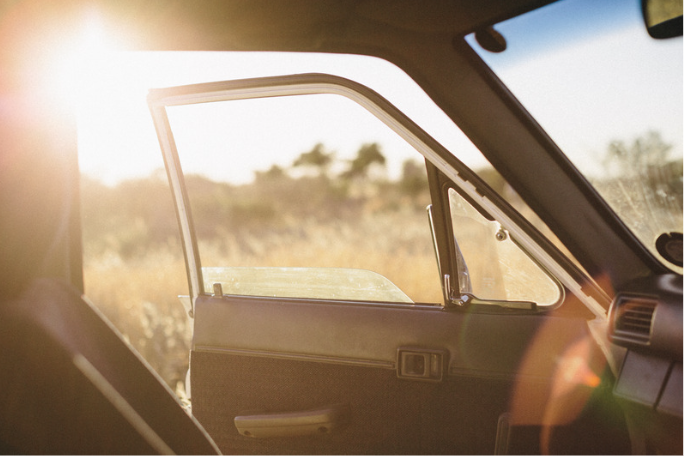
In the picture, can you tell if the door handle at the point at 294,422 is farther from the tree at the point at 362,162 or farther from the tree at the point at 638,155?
the tree at the point at 362,162

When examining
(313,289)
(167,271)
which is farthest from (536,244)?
(167,271)

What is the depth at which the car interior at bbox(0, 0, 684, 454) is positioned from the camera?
106 cm

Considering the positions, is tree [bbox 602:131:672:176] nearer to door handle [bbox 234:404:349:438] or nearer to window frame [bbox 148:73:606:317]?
window frame [bbox 148:73:606:317]

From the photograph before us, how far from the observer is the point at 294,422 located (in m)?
2.28

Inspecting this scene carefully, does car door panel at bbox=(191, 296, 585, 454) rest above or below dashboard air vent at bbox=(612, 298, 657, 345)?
below

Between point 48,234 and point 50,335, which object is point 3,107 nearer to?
point 48,234

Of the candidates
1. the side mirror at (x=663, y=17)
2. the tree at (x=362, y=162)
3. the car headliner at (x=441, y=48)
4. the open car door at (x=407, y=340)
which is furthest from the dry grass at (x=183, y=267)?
the tree at (x=362, y=162)

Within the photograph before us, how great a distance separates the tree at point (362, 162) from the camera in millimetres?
23094

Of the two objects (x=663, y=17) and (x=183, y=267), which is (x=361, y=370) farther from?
(x=183, y=267)

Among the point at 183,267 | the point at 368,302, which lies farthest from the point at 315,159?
the point at 368,302

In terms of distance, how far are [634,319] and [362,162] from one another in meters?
22.2

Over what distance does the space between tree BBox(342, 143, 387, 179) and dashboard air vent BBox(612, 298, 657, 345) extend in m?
21.4

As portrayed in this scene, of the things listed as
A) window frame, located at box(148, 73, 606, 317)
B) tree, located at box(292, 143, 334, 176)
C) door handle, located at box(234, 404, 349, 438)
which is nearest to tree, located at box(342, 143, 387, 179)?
tree, located at box(292, 143, 334, 176)

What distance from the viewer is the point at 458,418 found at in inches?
80.5
